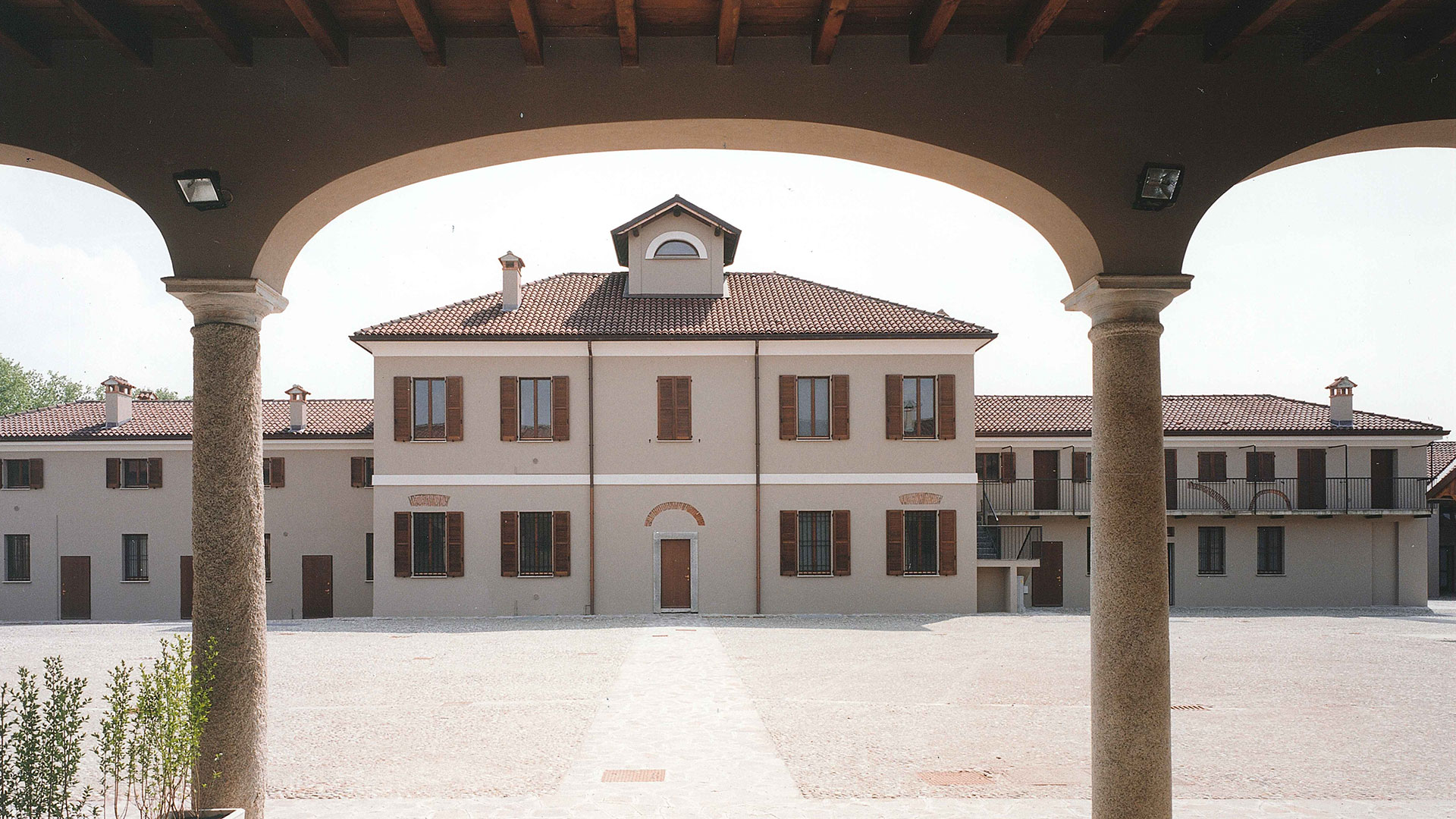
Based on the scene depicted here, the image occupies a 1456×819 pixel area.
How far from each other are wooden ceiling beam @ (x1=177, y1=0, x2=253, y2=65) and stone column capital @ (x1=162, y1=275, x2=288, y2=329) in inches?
38.1

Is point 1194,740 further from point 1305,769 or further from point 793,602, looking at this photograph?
point 793,602

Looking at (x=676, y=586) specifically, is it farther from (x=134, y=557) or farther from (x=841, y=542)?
(x=134, y=557)

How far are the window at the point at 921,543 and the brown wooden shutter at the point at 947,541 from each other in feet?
0.49

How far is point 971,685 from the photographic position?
12094mm

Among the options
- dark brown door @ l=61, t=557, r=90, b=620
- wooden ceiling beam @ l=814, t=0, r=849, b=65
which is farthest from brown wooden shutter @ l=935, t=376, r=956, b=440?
dark brown door @ l=61, t=557, r=90, b=620

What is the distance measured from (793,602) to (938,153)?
58.3 ft

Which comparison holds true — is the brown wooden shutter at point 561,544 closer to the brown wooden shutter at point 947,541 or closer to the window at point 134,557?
the brown wooden shutter at point 947,541

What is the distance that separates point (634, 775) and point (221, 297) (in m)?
4.65

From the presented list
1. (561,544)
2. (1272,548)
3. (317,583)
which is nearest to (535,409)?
(561,544)

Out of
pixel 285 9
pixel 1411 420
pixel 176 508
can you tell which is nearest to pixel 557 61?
pixel 285 9

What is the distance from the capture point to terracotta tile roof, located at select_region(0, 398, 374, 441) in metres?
25.7

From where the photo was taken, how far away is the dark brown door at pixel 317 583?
25094mm

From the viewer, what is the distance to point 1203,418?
28.7 meters

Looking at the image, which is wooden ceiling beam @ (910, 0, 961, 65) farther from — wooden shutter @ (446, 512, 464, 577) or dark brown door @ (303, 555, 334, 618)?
dark brown door @ (303, 555, 334, 618)
